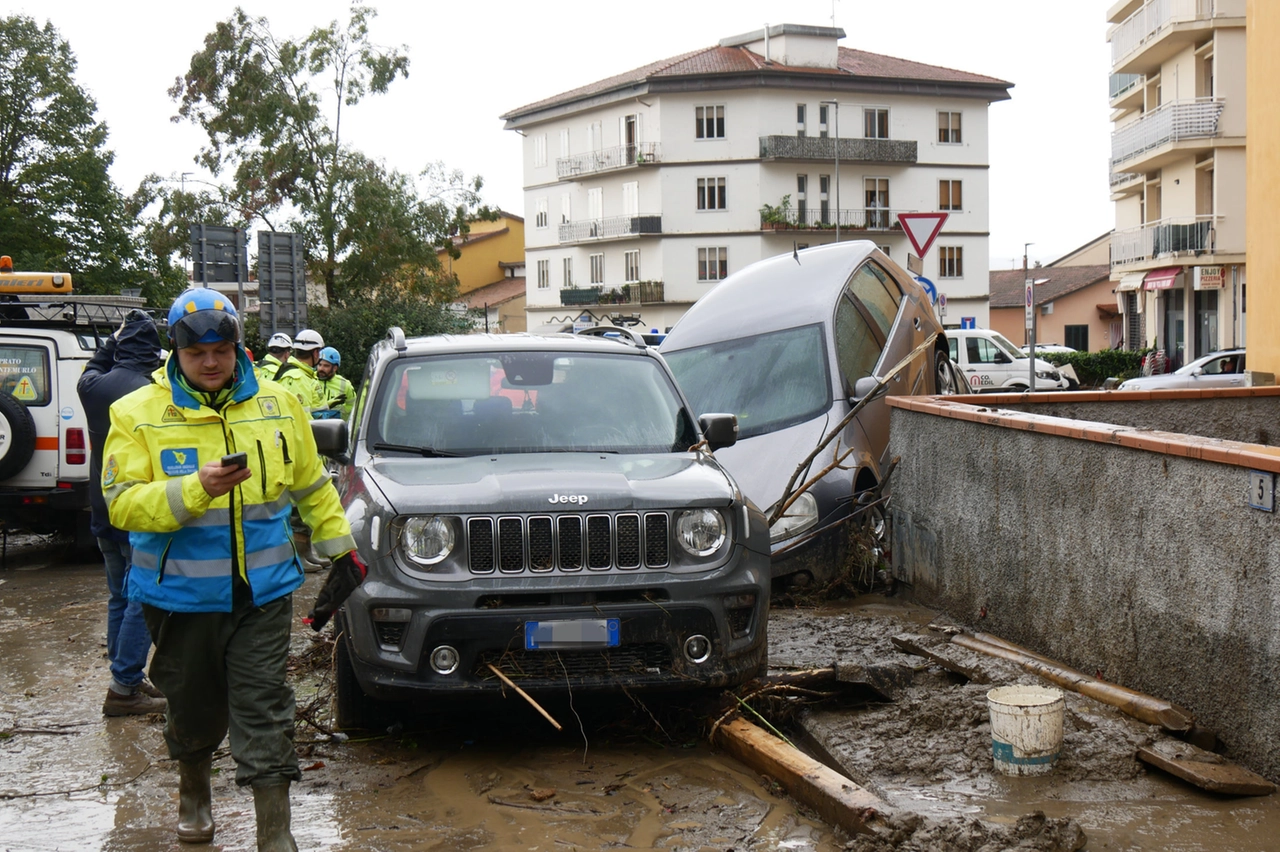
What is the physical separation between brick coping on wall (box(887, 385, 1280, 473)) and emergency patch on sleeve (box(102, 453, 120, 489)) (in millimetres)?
4039

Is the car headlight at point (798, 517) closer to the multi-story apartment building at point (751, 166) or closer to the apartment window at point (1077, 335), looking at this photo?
the multi-story apartment building at point (751, 166)

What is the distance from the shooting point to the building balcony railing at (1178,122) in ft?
156

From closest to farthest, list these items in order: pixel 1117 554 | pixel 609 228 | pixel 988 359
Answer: pixel 1117 554
pixel 988 359
pixel 609 228

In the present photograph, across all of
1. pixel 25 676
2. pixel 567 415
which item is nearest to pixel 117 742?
pixel 25 676

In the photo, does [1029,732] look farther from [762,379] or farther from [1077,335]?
[1077,335]

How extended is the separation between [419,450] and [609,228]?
208 ft

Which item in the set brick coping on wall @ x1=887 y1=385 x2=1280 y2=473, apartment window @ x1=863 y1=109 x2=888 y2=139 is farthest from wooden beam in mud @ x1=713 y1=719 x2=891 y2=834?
apartment window @ x1=863 y1=109 x2=888 y2=139

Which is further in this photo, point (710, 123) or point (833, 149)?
point (833, 149)

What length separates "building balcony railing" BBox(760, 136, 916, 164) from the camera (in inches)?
2613

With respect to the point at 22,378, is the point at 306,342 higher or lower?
higher

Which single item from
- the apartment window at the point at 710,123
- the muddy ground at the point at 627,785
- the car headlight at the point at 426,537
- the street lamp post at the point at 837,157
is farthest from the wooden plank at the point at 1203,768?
the apartment window at the point at 710,123

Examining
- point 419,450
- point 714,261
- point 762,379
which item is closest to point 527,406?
point 419,450

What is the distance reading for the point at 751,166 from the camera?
66.6 m

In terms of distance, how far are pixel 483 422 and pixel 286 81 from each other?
139 feet
